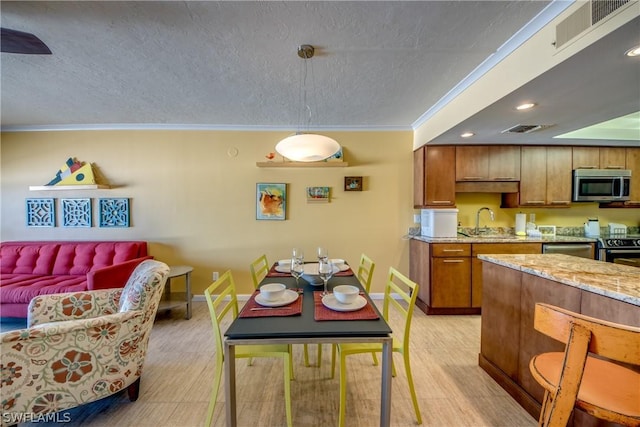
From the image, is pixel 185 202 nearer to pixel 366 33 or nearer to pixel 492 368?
Answer: pixel 366 33

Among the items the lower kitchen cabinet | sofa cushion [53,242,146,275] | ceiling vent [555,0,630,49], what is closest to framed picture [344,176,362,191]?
the lower kitchen cabinet

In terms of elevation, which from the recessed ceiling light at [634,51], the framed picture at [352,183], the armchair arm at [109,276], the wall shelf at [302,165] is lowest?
the armchair arm at [109,276]

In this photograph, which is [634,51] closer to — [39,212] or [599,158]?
[599,158]

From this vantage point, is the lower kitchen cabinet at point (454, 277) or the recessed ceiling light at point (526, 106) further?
the lower kitchen cabinet at point (454, 277)

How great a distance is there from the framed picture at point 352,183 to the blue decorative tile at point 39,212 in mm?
4096

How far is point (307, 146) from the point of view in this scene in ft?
6.26

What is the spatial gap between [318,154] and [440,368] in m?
2.03

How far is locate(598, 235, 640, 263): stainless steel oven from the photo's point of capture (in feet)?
10.00

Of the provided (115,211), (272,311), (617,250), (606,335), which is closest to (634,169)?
(617,250)

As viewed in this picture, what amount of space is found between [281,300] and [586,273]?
1.80 metres

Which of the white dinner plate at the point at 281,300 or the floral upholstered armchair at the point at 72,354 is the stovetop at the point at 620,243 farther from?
the floral upholstered armchair at the point at 72,354

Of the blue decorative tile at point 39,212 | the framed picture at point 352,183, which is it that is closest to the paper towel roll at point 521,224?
the framed picture at point 352,183

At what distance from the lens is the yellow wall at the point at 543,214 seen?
367 centimetres

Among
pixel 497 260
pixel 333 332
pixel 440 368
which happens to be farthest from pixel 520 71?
pixel 440 368
